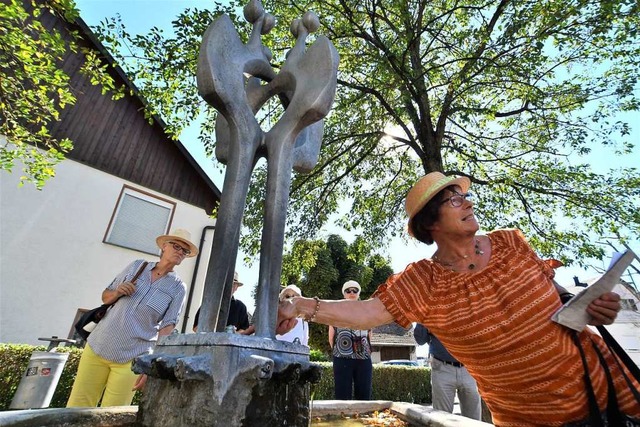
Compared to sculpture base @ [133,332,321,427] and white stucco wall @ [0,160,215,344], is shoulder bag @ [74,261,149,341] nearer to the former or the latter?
sculpture base @ [133,332,321,427]

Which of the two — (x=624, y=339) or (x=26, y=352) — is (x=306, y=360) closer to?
(x=26, y=352)

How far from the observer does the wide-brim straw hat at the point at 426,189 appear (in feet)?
6.22

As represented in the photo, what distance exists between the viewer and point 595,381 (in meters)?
1.46

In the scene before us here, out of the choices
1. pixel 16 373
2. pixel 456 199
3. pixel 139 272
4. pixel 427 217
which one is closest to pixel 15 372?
pixel 16 373

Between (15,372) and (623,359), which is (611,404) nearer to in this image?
(623,359)

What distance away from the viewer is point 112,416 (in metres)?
2.06

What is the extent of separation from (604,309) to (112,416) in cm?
251

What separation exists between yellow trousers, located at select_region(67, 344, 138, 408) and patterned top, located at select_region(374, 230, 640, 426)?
2.24 m

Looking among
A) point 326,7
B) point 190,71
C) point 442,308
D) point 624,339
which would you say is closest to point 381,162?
point 326,7

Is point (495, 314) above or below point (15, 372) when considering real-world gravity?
above

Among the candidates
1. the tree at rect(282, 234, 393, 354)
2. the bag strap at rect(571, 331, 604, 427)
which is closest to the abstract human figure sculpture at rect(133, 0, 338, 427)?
the bag strap at rect(571, 331, 604, 427)

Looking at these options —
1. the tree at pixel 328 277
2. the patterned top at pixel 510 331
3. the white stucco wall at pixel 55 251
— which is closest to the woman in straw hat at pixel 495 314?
the patterned top at pixel 510 331

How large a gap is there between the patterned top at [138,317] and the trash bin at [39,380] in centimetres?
203

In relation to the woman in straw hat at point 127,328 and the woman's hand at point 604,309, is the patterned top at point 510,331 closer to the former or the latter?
the woman's hand at point 604,309
